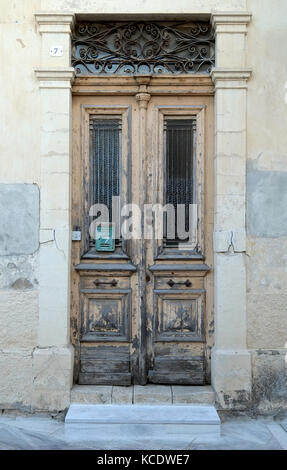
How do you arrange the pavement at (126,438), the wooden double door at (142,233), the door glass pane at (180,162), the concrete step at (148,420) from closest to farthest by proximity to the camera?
1. the pavement at (126,438)
2. the concrete step at (148,420)
3. the wooden double door at (142,233)
4. the door glass pane at (180,162)

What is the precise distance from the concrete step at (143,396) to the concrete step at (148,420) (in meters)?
0.09

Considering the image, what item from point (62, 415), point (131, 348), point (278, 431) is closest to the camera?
point (278, 431)

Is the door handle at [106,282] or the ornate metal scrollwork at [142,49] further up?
Result: the ornate metal scrollwork at [142,49]

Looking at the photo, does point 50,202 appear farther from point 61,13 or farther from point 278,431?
point 278,431

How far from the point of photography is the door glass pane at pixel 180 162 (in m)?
5.14

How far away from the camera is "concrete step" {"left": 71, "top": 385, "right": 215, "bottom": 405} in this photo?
188 inches

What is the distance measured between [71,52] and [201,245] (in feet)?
7.38

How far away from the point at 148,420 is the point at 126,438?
0.30 meters

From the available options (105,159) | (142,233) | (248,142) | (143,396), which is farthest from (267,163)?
(143,396)

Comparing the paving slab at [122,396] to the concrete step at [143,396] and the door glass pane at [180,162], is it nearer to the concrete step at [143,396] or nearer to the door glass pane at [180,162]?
the concrete step at [143,396]

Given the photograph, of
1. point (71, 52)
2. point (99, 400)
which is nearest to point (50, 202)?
point (71, 52)

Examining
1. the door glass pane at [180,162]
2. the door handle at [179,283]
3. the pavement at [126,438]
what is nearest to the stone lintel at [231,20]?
the door glass pane at [180,162]

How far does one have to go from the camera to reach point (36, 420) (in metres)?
4.67

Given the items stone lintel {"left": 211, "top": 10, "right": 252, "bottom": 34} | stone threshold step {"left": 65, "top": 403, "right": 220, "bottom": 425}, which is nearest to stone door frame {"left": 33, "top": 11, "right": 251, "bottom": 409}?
stone lintel {"left": 211, "top": 10, "right": 252, "bottom": 34}
